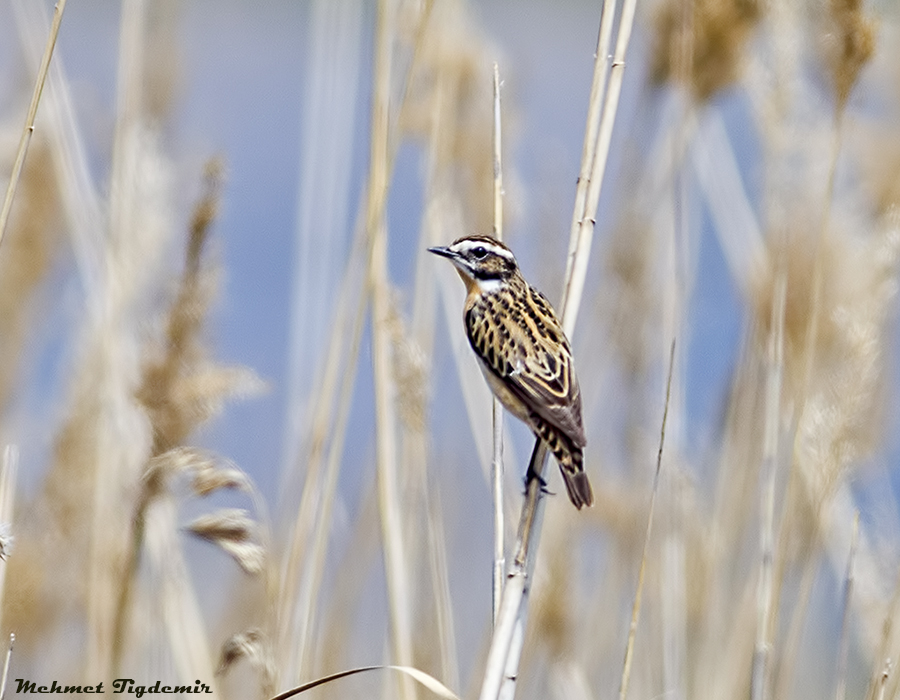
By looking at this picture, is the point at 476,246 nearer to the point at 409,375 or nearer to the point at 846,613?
the point at 409,375

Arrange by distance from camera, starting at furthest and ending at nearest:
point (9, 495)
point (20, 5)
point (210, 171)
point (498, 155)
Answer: point (20, 5)
point (498, 155)
point (9, 495)
point (210, 171)

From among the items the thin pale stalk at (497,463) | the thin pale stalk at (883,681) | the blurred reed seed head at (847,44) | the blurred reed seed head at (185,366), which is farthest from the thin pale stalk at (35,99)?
the thin pale stalk at (883,681)

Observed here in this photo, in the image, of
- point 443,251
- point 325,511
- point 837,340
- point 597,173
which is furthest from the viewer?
point 837,340

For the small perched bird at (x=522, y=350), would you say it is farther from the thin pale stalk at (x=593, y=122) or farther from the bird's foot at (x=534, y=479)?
the thin pale stalk at (x=593, y=122)

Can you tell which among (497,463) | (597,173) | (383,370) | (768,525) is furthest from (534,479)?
(597,173)

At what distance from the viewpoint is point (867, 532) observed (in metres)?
3.46

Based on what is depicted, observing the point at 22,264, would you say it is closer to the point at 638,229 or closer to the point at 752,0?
the point at 638,229

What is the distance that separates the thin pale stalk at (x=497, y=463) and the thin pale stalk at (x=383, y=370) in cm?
26

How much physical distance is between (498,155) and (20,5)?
1530mm

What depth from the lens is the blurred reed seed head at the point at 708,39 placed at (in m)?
3.14

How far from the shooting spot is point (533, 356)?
2.83 metres

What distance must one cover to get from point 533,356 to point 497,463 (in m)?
0.51

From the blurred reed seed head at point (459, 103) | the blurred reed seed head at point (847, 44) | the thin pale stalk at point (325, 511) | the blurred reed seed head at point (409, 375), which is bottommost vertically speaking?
the thin pale stalk at point (325, 511)

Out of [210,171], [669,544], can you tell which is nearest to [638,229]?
[669,544]
